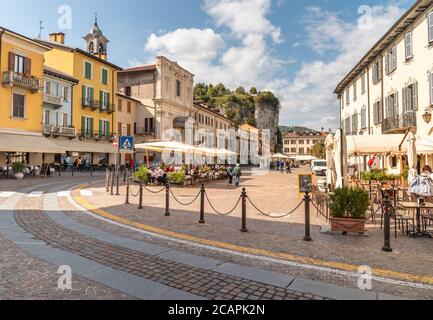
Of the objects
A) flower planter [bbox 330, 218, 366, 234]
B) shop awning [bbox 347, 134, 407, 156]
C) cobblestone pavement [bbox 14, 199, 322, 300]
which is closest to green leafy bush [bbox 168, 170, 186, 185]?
shop awning [bbox 347, 134, 407, 156]

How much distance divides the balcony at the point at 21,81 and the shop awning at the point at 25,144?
4091 millimetres

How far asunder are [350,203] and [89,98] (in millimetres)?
34187

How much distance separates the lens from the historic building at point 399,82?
1623cm

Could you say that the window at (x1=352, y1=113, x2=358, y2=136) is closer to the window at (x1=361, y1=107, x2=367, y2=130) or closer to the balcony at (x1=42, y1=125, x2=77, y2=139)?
the window at (x1=361, y1=107, x2=367, y2=130)

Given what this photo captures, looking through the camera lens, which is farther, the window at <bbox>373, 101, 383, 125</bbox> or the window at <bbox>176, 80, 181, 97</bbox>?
the window at <bbox>176, 80, 181, 97</bbox>

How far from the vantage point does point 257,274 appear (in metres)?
4.46

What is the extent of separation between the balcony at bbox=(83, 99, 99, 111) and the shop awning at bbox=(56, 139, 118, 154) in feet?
13.3

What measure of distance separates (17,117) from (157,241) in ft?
82.8

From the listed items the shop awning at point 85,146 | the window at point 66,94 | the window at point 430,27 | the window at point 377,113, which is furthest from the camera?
the window at point 66,94

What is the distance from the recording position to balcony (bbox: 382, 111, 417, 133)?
17669 millimetres

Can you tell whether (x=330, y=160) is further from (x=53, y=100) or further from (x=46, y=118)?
(x=46, y=118)

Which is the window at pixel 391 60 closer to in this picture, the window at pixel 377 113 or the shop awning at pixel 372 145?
the window at pixel 377 113

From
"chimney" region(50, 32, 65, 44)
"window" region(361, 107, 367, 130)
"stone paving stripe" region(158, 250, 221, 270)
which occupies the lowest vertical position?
"stone paving stripe" region(158, 250, 221, 270)

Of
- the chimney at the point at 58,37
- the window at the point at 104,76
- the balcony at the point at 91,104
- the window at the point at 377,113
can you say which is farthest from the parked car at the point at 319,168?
the chimney at the point at 58,37
